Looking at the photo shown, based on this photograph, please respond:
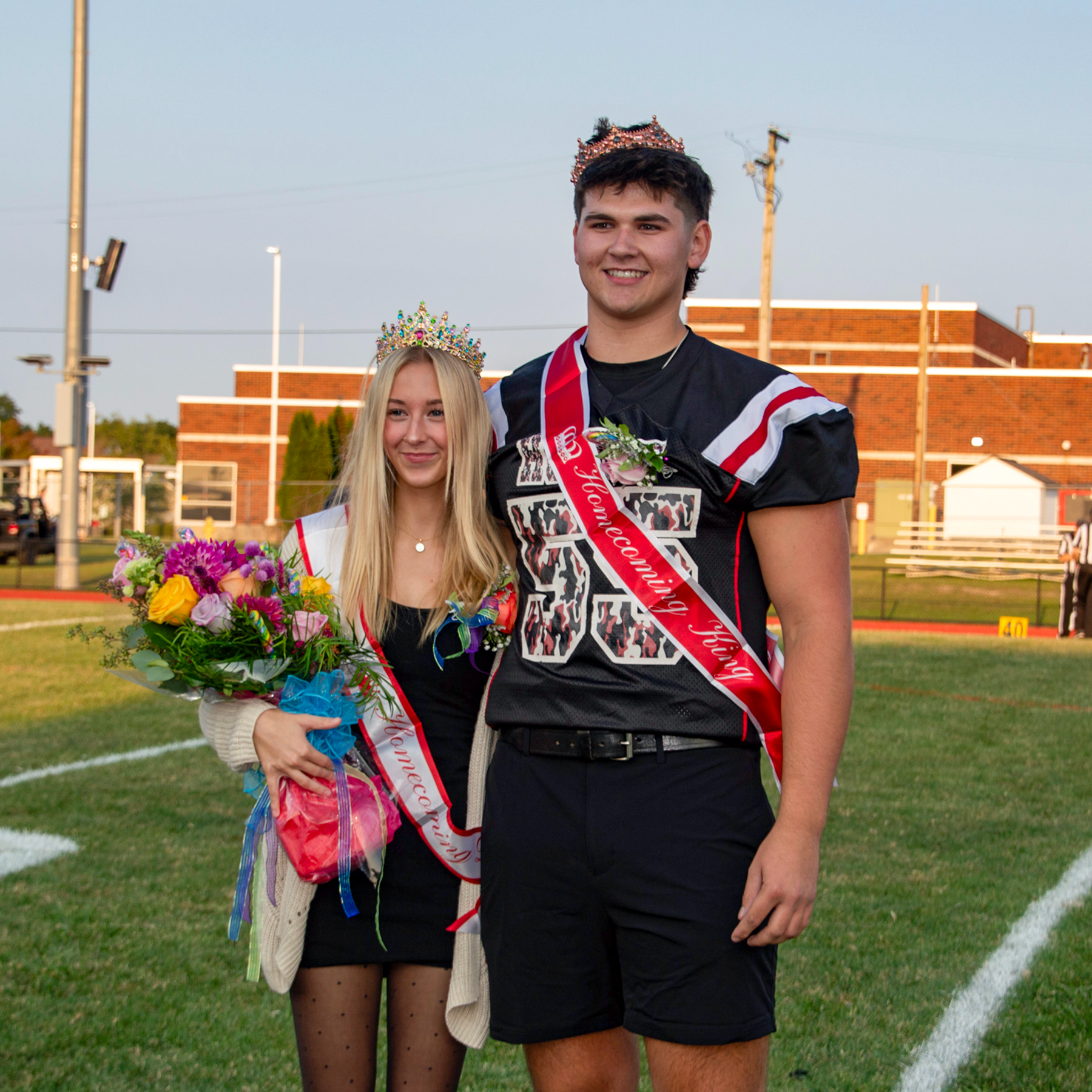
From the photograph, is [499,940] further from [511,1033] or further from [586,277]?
[586,277]

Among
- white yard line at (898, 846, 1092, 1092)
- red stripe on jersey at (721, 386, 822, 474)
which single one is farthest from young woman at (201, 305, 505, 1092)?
white yard line at (898, 846, 1092, 1092)

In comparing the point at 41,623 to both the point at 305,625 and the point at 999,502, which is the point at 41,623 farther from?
the point at 999,502

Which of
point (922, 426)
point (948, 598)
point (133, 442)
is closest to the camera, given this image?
point (948, 598)

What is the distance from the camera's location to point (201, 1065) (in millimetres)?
3369

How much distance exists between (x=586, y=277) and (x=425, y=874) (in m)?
1.22

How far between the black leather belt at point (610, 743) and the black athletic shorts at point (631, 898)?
0.05 ft

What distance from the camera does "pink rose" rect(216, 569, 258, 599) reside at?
2.37m

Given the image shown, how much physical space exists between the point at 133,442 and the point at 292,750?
6804 centimetres

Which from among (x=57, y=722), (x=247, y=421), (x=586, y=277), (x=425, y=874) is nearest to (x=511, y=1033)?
(x=425, y=874)

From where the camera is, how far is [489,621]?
2.32m

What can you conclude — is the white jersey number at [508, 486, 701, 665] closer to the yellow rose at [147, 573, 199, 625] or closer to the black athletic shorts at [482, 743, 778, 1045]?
the black athletic shorts at [482, 743, 778, 1045]

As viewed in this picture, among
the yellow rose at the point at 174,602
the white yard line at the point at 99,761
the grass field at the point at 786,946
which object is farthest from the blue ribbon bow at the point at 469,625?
the white yard line at the point at 99,761

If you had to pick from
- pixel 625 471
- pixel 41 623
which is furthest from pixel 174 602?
pixel 41 623

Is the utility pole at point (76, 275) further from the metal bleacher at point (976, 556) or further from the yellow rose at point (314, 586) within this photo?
the yellow rose at point (314, 586)
